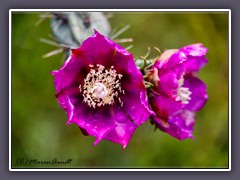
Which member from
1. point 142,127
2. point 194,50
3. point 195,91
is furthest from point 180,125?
point 142,127

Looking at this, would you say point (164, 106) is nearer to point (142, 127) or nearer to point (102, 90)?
point (102, 90)

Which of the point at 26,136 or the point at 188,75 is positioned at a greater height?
the point at 188,75

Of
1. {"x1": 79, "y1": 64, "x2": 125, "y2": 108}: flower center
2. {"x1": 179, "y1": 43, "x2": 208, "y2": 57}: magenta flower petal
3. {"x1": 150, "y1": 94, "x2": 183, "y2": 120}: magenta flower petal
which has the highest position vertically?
{"x1": 179, "y1": 43, "x2": 208, "y2": 57}: magenta flower petal

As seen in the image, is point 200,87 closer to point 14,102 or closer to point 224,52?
point 224,52

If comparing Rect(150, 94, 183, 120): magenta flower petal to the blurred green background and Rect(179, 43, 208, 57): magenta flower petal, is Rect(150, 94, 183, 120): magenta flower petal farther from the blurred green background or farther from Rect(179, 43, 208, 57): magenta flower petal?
the blurred green background

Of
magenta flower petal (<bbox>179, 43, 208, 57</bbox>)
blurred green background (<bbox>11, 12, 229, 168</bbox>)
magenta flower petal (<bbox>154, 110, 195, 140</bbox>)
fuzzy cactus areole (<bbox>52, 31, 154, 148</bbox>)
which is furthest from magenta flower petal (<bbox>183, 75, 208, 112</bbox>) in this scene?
blurred green background (<bbox>11, 12, 229, 168</bbox>)

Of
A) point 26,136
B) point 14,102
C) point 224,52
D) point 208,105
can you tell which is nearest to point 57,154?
point 26,136

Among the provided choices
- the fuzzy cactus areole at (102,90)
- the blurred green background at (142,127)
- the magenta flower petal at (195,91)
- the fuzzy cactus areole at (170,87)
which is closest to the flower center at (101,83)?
the fuzzy cactus areole at (102,90)
